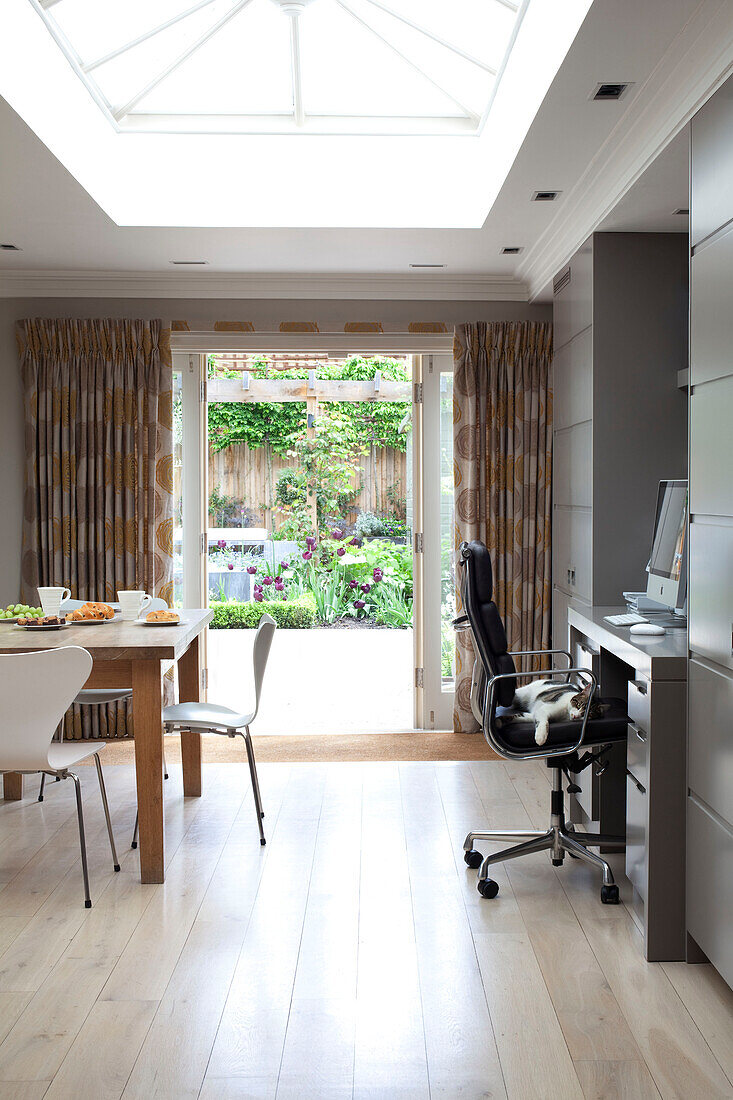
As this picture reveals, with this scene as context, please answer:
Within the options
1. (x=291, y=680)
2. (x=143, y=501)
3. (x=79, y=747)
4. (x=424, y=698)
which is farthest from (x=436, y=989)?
(x=291, y=680)

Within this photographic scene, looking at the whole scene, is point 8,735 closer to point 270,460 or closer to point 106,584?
point 106,584

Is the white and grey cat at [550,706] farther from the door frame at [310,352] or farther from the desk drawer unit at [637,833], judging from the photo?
the door frame at [310,352]

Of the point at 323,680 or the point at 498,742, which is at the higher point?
the point at 498,742

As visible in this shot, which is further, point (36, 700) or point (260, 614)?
point (260, 614)

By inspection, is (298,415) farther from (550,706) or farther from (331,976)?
(331,976)

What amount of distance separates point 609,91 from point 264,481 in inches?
296

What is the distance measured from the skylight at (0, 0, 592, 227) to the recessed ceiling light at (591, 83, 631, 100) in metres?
0.16

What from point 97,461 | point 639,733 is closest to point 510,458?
point 97,461

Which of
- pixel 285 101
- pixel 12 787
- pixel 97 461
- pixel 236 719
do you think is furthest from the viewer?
pixel 97 461

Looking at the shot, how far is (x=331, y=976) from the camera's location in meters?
2.50

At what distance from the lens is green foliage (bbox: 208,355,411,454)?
9.89m

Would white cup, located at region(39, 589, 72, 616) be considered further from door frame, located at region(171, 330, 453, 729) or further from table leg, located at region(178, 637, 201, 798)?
door frame, located at region(171, 330, 453, 729)

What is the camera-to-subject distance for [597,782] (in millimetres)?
3301

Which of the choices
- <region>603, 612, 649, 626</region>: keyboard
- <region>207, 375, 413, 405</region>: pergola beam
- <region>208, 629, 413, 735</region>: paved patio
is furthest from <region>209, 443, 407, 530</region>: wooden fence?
<region>603, 612, 649, 626</region>: keyboard
